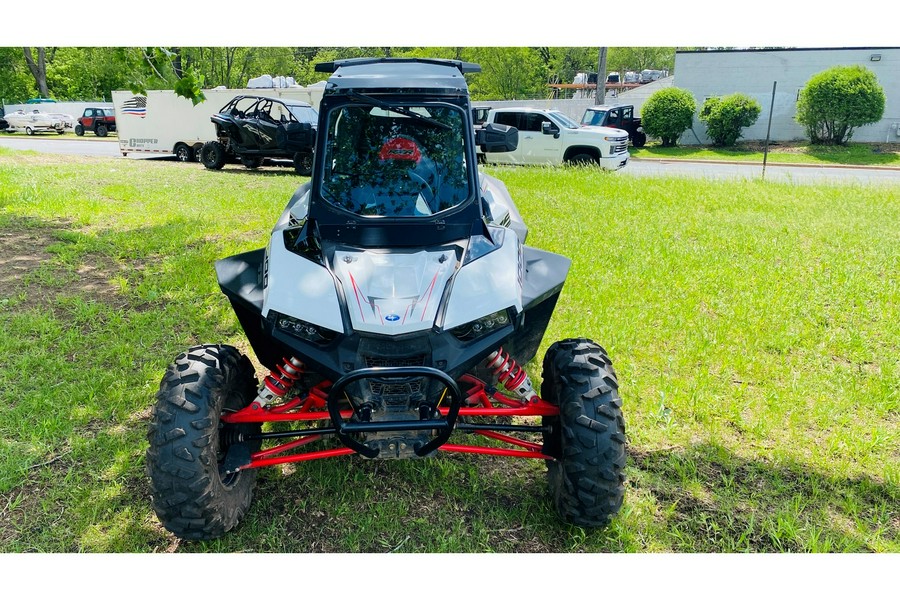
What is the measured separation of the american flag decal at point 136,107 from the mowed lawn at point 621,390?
13.6 meters

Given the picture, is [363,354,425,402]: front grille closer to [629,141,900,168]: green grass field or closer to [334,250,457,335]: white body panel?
[334,250,457,335]: white body panel

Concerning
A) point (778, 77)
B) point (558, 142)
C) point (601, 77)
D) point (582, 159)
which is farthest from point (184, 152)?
point (778, 77)

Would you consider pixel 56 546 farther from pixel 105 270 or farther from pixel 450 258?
pixel 105 270

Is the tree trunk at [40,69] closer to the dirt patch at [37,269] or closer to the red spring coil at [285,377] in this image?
the dirt patch at [37,269]

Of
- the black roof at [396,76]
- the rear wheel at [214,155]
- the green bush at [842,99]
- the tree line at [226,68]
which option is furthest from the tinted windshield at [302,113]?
the tree line at [226,68]

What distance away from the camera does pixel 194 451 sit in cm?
283

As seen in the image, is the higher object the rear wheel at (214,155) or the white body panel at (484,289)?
the rear wheel at (214,155)

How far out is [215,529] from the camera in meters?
2.98

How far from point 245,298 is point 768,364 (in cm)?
391

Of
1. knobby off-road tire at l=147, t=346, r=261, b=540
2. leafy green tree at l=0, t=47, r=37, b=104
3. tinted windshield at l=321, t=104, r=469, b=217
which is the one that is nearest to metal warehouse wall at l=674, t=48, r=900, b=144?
tinted windshield at l=321, t=104, r=469, b=217

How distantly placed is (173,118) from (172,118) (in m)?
0.06

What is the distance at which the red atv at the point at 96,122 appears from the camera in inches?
1321

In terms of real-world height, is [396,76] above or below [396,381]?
above

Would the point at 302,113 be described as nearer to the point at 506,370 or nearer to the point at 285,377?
the point at 285,377
